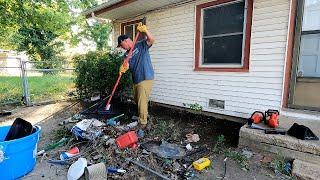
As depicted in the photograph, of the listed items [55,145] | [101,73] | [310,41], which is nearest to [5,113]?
[101,73]

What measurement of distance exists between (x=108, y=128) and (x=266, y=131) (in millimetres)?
2842

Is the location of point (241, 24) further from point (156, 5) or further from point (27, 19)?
point (27, 19)

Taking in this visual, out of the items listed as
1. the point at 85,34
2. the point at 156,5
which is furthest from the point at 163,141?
the point at 85,34

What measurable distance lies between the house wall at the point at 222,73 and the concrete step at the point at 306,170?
58.7 inches

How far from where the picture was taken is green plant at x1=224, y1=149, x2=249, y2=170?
3390mm

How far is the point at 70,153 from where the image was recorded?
377 centimetres

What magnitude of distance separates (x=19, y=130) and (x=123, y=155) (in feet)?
4.95

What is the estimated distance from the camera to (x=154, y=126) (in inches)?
198

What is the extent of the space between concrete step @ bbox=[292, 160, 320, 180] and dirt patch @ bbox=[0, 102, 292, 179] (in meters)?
0.21

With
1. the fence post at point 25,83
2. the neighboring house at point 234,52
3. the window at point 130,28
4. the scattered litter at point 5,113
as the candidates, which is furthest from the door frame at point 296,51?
the fence post at point 25,83

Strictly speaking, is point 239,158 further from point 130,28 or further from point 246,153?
point 130,28

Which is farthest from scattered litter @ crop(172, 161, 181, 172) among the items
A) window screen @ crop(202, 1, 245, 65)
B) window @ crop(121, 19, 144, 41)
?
window @ crop(121, 19, 144, 41)

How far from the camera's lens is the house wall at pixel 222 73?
438 centimetres

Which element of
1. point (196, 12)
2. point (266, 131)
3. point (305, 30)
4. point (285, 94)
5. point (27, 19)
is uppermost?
point (27, 19)
